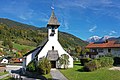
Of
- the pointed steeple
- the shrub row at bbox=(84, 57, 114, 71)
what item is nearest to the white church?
the pointed steeple

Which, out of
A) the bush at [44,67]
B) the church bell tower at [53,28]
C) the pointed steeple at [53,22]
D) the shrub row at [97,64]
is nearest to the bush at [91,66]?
the shrub row at [97,64]

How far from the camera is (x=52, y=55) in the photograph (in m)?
46.0

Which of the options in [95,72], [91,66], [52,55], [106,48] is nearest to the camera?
[95,72]

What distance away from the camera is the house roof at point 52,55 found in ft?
149

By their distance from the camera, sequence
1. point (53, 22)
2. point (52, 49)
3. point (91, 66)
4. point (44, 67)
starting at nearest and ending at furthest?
point (91, 66)
point (44, 67)
point (52, 49)
point (53, 22)

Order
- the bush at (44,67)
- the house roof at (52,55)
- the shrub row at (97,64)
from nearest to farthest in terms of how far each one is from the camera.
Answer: the shrub row at (97,64)
the bush at (44,67)
the house roof at (52,55)

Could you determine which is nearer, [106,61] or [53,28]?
[106,61]

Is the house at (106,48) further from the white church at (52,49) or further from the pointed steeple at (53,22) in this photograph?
the pointed steeple at (53,22)

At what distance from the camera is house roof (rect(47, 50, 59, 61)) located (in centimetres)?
4528

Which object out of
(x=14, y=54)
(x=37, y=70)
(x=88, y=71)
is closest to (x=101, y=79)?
(x=88, y=71)

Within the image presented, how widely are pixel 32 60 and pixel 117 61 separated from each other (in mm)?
19641

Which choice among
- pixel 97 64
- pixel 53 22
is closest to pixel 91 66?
pixel 97 64

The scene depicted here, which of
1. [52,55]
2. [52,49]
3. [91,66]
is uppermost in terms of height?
[52,49]

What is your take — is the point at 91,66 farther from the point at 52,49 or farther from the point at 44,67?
the point at 52,49
